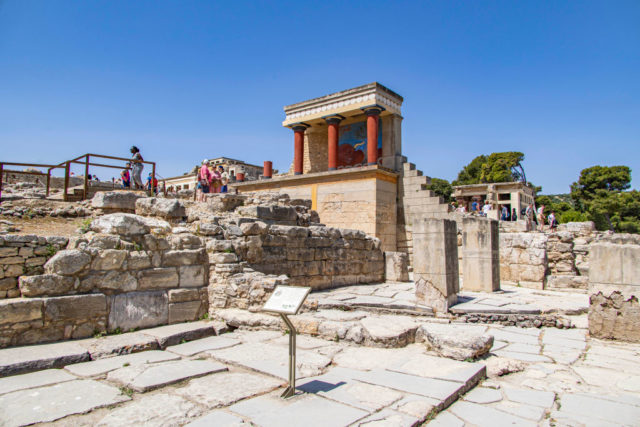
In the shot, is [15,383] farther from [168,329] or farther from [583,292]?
[583,292]

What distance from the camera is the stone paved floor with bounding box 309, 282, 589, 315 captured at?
691 centimetres

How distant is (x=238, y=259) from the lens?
6781 mm

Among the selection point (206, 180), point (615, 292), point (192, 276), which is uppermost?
point (206, 180)

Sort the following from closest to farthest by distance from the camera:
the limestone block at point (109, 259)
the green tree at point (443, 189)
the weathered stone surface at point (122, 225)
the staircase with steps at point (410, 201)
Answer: the limestone block at point (109, 259) → the weathered stone surface at point (122, 225) → the staircase with steps at point (410, 201) → the green tree at point (443, 189)

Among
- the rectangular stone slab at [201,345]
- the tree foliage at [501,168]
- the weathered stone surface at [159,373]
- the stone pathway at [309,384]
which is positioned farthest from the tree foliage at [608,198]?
the weathered stone surface at [159,373]

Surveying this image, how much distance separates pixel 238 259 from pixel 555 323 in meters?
5.32

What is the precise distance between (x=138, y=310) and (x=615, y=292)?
21.5ft

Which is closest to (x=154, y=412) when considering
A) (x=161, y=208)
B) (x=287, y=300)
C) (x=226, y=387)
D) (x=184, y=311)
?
(x=226, y=387)

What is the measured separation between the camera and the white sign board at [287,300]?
3.32 m

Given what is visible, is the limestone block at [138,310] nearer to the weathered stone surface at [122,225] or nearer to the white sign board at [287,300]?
the weathered stone surface at [122,225]

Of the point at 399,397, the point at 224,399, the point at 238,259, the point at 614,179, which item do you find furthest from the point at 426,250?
the point at 614,179

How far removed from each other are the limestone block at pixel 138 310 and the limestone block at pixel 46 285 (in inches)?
21.5

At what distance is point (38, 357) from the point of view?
4000 mm

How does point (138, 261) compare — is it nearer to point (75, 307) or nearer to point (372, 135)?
point (75, 307)
